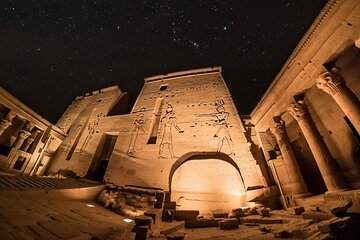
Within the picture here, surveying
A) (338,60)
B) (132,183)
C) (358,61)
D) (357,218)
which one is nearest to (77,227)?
(132,183)

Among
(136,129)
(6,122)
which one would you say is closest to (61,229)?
(136,129)

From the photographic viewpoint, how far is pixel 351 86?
18.6 feet

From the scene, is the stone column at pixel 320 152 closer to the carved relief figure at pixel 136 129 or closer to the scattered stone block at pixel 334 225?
the scattered stone block at pixel 334 225

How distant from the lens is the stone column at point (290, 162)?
656cm

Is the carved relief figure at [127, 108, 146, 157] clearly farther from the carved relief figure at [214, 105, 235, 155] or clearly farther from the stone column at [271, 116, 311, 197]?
the stone column at [271, 116, 311, 197]

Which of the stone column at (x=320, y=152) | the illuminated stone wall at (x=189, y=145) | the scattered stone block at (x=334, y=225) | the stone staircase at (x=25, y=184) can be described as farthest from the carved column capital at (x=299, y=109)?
the stone staircase at (x=25, y=184)

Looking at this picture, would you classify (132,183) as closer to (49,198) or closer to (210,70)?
(49,198)

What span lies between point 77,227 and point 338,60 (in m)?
9.13

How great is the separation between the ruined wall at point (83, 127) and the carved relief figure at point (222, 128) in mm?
8047

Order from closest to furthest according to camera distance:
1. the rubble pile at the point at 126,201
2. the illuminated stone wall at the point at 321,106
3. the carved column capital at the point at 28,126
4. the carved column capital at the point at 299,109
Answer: the illuminated stone wall at the point at 321,106
the rubble pile at the point at 126,201
the carved column capital at the point at 299,109
the carved column capital at the point at 28,126

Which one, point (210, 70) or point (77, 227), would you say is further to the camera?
point (210, 70)

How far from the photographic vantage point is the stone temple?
385 cm

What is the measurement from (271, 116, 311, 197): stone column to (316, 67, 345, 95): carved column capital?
290 cm

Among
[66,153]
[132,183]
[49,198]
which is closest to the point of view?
[49,198]
